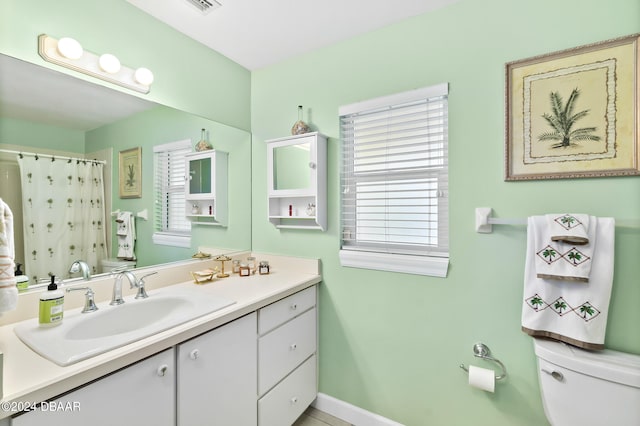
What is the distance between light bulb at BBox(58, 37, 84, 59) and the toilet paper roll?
7.71 ft

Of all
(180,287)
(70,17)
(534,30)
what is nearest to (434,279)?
(534,30)

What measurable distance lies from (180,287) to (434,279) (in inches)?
56.2

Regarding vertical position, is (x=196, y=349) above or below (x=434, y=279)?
below

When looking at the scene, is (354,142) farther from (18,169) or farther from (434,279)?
(18,169)

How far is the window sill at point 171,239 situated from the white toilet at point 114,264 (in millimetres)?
171

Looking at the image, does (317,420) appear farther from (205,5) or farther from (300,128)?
(205,5)

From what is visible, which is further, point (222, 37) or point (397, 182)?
point (222, 37)

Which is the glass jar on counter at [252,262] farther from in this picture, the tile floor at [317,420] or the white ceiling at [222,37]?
the white ceiling at [222,37]

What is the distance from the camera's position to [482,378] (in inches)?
51.4

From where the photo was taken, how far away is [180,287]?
1.60 meters

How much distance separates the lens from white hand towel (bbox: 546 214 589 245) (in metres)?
1.09

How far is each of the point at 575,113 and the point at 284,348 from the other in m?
1.80

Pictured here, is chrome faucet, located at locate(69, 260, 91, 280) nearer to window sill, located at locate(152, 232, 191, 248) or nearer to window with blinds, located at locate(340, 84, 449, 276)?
window sill, located at locate(152, 232, 191, 248)

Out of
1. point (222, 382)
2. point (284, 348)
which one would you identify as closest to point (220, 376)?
point (222, 382)
